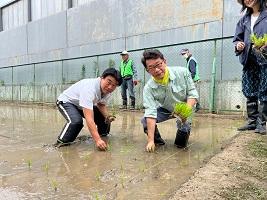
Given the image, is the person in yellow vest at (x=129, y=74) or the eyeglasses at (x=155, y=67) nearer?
the eyeglasses at (x=155, y=67)

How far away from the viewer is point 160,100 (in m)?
4.25

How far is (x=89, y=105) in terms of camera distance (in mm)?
4289

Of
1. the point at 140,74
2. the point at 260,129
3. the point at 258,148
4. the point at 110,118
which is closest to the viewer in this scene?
the point at 258,148

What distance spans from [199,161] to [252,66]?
159cm

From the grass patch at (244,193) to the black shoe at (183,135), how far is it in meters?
1.56

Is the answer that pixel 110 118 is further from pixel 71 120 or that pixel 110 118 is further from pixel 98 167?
pixel 98 167

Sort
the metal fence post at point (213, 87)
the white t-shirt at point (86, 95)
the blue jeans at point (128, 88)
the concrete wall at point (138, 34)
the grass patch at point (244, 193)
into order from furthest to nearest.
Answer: the blue jeans at point (128, 88) < the concrete wall at point (138, 34) < the metal fence post at point (213, 87) < the white t-shirt at point (86, 95) < the grass patch at point (244, 193)

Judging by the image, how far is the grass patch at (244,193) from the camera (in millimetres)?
2416

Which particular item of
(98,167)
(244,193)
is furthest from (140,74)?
(244,193)

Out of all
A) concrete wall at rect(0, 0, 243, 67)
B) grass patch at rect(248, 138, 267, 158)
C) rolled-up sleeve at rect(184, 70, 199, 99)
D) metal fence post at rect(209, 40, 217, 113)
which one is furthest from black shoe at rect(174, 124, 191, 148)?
concrete wall at rect(0, 0, 243, 67)

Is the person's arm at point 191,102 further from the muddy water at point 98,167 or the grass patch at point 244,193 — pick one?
the grass patch at point 244,193

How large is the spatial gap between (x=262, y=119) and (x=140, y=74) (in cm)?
718

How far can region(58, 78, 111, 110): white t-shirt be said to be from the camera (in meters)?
4.32

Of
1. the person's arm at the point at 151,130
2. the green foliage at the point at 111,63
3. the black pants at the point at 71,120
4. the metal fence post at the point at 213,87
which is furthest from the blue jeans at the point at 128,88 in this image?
the person's arm at the point at 151,130
